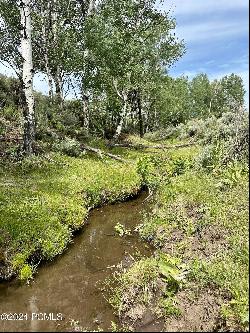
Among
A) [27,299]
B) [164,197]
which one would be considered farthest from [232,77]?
[27,299]

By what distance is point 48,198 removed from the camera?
1738cm

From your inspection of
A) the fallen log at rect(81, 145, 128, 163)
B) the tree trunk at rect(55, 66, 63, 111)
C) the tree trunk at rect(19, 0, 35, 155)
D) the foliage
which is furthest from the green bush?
the tree trunk at rect(55, 66, 63, 111)

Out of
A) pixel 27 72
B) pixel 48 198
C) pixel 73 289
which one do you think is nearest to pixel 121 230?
pixel 48 198

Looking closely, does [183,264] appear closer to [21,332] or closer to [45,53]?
[21,332]

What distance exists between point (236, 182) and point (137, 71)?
63.0 ft

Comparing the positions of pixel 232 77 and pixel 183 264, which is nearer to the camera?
pixel 183 264

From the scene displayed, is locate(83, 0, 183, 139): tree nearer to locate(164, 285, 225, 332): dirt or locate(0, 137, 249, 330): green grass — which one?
locate(0, 137, 249, 330): green grass

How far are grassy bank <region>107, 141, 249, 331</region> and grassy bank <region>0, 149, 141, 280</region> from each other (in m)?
2.71

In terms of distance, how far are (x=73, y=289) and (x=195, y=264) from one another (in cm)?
353

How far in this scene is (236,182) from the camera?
16.2 metres

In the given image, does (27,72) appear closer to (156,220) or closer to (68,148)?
(68,148)

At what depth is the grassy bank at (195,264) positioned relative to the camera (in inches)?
381

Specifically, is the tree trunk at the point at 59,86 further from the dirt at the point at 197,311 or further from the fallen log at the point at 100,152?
the dirt at the point at 197,311

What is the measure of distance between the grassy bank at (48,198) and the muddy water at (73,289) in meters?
0.51
